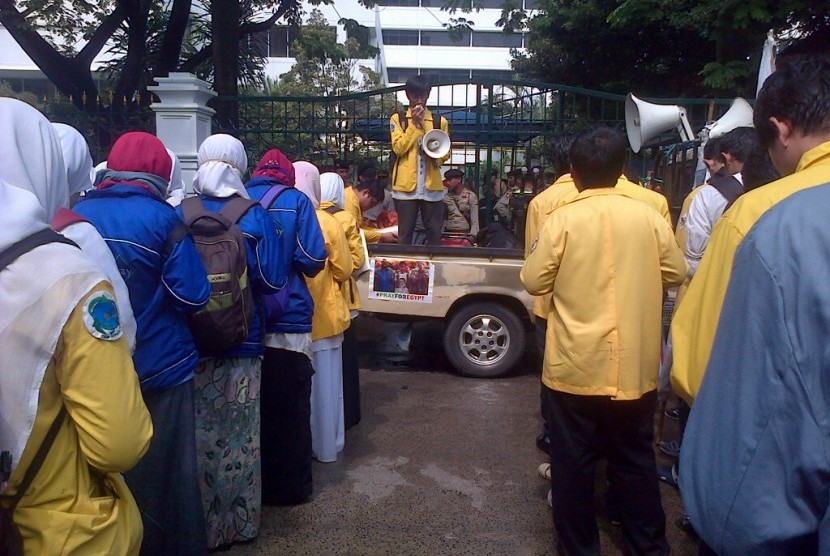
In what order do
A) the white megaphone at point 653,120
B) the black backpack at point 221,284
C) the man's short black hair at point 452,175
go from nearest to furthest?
1. the black backpack at point 221,284
2. the white megaphone at point 653,120
3. the man's short black hair at point 452,175

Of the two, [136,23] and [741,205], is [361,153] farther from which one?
[741,205]

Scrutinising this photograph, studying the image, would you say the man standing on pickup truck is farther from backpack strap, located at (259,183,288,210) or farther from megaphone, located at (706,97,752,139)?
megaphone, located at (706,97,752,139)

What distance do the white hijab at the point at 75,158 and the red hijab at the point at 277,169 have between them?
1.16m

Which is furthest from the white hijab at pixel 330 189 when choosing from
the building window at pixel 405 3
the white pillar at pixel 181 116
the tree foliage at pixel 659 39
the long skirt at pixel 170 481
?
the building window at pixel 405 3

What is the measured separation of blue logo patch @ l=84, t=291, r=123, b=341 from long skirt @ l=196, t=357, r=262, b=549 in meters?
1.73

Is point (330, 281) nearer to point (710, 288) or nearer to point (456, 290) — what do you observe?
point (456, 290)

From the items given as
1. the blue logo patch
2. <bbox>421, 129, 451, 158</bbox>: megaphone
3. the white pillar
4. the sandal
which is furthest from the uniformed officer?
the blue logo patch

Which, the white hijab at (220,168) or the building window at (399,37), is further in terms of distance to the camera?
the building window at (399,37)

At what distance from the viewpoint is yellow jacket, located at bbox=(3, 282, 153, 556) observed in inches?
70.5

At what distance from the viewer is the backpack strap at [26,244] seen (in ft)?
5.72

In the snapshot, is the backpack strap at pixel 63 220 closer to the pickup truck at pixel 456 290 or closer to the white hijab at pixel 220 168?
the white hijab at pixel 220 168

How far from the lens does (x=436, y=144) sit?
716 centimetres

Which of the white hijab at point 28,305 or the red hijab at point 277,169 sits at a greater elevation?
the red hijab at point 277,169

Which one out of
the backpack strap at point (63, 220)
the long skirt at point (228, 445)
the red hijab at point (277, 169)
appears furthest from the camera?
the red hijab at point (277, 169)
